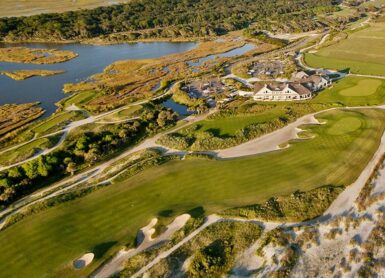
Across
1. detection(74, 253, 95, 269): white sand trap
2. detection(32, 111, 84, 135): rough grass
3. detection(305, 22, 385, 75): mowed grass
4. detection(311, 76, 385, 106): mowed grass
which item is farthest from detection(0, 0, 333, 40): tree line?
detection(74, 253, 95, 269): white sand trap

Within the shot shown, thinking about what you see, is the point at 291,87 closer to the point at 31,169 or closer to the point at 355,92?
the point at 355,92

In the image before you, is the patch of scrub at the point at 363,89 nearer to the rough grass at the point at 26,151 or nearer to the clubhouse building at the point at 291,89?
the clubhouse building at the point at 291,89

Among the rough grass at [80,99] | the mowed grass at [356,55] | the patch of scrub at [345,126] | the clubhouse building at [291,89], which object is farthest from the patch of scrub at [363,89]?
the rough grass at [80,99]

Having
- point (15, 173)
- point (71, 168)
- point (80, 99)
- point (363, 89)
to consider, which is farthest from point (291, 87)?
point (15, 173)

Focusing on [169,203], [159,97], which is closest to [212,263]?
[169,203]

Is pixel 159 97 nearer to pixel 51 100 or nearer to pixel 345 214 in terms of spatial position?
pixel 51 100

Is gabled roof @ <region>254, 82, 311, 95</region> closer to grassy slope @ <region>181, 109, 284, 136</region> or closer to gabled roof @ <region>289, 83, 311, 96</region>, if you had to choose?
gabled roof @ <region>289, 83, 311, 96</region>
